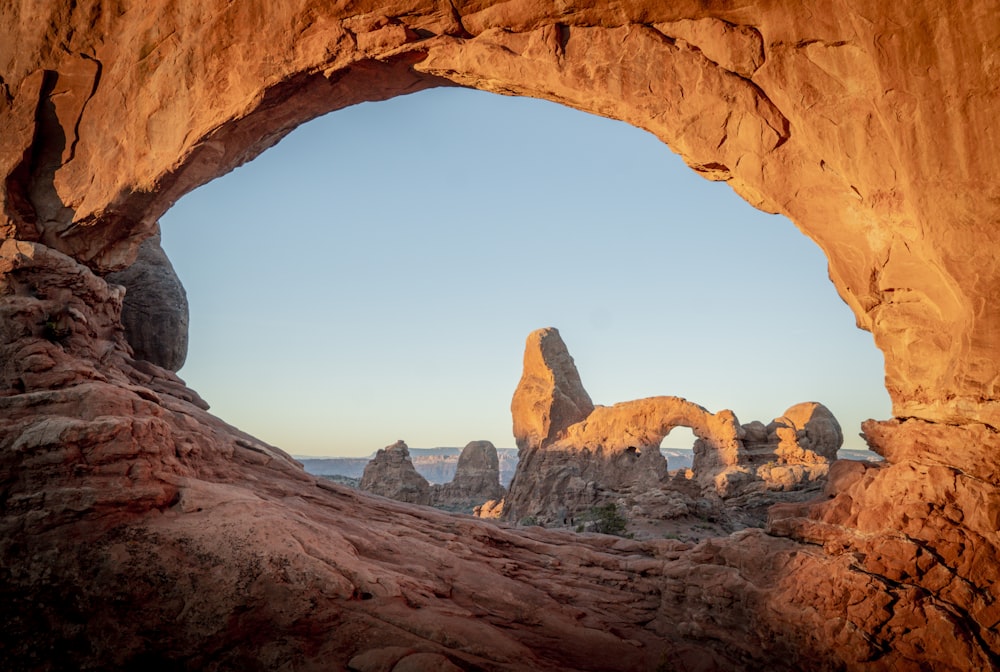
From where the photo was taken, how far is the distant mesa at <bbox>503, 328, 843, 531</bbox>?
28141mm

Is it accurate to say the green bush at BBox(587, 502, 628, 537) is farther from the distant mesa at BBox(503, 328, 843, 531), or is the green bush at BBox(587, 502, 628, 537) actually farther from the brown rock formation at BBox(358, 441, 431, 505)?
the brown rock formation at BBox(358, 441, 431, 505)

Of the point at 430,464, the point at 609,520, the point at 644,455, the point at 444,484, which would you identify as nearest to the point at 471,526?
the point at 609,520

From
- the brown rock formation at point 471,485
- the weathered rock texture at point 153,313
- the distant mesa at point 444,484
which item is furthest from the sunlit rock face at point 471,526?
the brown rock formation at point 471,485

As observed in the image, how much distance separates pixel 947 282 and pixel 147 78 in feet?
50.2

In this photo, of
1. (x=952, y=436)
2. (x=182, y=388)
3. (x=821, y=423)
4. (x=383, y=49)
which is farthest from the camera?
(x=821, y=423)

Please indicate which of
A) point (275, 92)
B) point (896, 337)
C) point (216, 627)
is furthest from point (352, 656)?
point (275, 92)

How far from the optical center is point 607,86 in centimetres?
912

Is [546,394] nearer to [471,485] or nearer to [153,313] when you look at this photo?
[471,485]

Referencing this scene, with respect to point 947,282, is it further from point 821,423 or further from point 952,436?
point 821,423

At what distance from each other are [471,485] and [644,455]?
20.7 metres

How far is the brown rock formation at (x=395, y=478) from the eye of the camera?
128 ft

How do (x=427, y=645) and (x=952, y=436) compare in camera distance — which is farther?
(x=952, y=436)

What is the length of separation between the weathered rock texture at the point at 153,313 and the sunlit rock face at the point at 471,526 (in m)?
3.13

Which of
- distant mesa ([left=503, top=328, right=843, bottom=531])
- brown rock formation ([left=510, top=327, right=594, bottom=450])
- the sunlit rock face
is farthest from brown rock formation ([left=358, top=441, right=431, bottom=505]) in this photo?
the sunlit rock face
